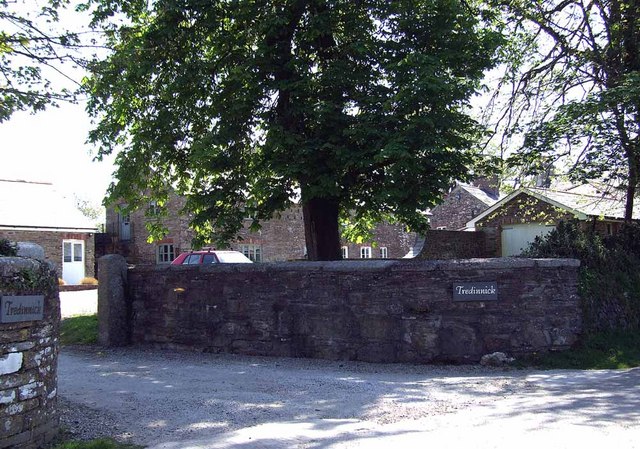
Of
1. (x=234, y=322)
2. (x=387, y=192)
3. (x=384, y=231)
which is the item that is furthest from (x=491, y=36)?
(x=384, y=231)

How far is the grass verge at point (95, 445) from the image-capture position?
17.7 ft

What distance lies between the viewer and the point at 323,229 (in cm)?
1323

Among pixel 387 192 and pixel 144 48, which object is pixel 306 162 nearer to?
pixel 387 192

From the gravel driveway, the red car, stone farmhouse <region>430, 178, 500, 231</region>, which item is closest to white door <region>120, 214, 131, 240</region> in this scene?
the red car

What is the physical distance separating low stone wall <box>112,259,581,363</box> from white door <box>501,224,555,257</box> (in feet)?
48.5

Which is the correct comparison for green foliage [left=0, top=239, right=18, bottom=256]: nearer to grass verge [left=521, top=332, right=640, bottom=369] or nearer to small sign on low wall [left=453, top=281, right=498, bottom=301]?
small sign on low wall [left=453, top=281, right=498, bottom=301]

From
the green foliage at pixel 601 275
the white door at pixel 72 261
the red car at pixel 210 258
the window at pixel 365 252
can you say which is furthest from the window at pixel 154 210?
the window at pixel 365 252

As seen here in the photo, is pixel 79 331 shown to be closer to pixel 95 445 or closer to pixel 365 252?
pixel 95 445

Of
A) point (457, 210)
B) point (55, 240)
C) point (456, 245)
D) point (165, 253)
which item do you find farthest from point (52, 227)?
point (457, 210)

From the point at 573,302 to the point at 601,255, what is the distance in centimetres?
183

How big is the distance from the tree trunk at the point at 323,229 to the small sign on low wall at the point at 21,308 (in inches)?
316

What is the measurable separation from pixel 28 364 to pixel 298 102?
7485mm

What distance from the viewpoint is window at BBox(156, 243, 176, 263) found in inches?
1180

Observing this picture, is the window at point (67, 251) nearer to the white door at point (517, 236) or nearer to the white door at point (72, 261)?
the white door at point (72, 261)
